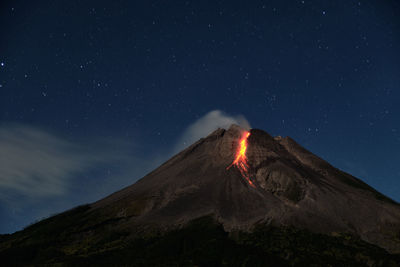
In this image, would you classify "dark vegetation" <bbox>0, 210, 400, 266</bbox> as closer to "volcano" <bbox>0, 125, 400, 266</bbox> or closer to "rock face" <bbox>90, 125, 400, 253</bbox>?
"volcano" <bbox>0, 125, 400, 266</bbox>

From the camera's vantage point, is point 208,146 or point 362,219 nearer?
point 362,219

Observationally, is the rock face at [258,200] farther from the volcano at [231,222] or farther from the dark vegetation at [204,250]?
the dark vegetation at [204,250]

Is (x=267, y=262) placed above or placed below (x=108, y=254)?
below

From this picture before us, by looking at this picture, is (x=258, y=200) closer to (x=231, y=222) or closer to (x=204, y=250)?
(x=231, y=222)

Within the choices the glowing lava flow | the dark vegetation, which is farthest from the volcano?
the glowing lava flow

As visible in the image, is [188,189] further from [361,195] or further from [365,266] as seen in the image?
[361,195]

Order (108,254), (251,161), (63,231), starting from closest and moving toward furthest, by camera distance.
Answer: (108,254)
(63,231)
(251,161)

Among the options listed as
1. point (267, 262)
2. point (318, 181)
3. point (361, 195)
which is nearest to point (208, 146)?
point (318, 181)
